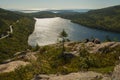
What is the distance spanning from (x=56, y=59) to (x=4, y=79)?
200 feet

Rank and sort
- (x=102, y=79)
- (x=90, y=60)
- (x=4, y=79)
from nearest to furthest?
1. (x=102, y=79)
2. (x=4, y=79)
3. (x=90, y=60)

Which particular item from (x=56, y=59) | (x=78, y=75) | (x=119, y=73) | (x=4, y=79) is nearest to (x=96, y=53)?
(x=56, y=59)

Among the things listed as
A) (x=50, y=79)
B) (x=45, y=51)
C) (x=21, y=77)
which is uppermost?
(x=50, y=79)

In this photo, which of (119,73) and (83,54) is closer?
(119,73)

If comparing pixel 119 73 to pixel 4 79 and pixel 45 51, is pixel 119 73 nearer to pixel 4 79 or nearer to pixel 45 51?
pixel 4 79

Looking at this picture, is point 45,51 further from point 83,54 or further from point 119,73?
point 119,73

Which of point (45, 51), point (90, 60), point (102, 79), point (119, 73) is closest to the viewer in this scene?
point (119, 73)

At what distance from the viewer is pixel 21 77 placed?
81188 mm

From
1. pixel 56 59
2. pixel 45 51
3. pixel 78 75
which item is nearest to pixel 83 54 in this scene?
pixel 56 59

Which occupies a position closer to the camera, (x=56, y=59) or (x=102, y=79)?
(x=102, y=79)

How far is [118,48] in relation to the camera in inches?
5522

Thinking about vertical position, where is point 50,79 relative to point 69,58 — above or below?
above

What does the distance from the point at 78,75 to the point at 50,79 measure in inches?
205

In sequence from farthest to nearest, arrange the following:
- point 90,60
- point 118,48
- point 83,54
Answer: point 118,48 → point 83,54 → point 90,60
